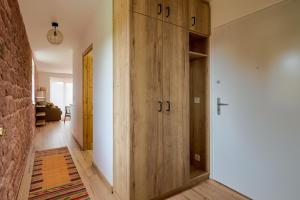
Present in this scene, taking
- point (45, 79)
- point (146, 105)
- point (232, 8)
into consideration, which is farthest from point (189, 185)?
point (45, 79)

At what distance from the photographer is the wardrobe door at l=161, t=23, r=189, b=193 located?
6.16 feet

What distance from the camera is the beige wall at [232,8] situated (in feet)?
5.81

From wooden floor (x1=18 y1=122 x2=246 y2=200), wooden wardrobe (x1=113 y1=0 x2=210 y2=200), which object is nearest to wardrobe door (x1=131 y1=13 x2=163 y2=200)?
wooden wardrobe (x1=113 y1=0 x2=210 y2=200)

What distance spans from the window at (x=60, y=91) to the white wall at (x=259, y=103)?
992 centimetres

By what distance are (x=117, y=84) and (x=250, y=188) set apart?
1.95 m

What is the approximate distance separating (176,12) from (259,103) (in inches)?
56.4

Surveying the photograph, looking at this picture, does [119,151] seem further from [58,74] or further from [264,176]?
[58,74]

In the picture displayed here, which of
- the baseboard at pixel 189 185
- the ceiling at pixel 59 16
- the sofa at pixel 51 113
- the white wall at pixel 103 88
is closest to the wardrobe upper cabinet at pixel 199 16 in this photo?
the white wall at pixel 103 88

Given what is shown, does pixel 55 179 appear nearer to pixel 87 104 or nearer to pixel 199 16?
pixel 87 104

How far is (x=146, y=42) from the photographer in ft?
5.65

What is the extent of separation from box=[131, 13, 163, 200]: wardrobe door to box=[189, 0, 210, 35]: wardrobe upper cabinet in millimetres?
593

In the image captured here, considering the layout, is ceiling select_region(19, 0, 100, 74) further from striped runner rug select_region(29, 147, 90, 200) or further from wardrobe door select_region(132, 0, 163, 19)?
striped runner rug select_region(29, 147, 90, 200)

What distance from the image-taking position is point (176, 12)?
1965mm

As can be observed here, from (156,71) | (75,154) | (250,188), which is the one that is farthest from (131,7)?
(75,154)
